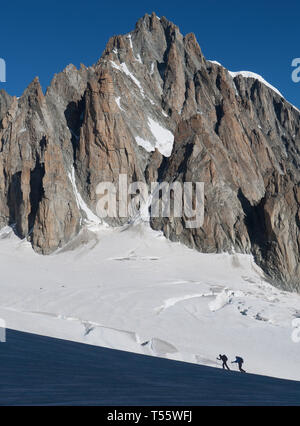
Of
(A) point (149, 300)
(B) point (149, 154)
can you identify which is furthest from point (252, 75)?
(A) point (149, 300)

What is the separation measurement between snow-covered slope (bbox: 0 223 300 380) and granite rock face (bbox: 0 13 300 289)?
13.0ft

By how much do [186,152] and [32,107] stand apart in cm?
3088

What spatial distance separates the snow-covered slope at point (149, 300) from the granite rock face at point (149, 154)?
156 inches

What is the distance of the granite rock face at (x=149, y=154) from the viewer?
→ 210 ft

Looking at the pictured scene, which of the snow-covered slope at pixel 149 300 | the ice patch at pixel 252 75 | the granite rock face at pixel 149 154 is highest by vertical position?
the ice patch at pixel 252 75

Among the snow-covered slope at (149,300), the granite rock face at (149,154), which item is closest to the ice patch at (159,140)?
the granite rock face at (149,154)

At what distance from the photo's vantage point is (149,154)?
260 feet

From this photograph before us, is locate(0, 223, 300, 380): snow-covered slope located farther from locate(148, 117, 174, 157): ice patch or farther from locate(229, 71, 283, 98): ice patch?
locate(229, 71, 283, 98): ice patch

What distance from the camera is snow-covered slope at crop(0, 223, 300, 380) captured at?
53.1ft

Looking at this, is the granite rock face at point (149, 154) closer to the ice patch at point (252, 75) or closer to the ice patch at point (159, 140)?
the ice patch at point (159, 140)

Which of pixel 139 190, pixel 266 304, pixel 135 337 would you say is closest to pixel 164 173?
pixel 139 190

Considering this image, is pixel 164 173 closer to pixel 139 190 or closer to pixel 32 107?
pixel 139 190

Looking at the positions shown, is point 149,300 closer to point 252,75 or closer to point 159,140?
point 159,140

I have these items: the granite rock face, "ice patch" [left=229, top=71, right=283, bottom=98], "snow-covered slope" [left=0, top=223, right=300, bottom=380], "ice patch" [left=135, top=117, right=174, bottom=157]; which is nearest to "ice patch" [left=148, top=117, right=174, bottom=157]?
"ice patch" [left=135, top=117, right=174, bottom=157]
